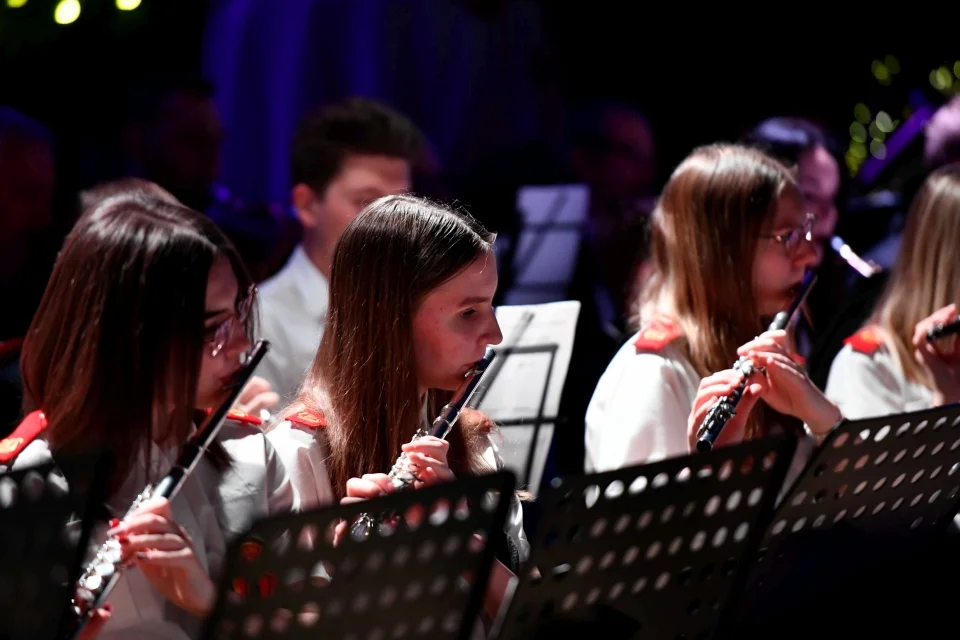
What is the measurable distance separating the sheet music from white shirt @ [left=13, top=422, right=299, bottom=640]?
5.48 ft

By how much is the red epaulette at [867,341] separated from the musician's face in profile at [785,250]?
0.49m

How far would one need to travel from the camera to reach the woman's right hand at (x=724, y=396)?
236 cm

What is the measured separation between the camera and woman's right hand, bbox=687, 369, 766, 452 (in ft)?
7.75

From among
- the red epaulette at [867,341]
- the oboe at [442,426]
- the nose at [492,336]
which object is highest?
the nose at [492,336]

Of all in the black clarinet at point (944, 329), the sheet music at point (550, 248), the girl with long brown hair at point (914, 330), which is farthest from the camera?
the sheet music at point (550, 248)

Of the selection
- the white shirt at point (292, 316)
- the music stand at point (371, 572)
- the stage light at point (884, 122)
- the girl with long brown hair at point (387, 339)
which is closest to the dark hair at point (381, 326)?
the girl with long brown hair at point (387, 339)

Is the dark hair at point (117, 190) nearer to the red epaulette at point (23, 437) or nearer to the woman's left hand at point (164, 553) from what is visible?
the red epaulette at point (23, 437)

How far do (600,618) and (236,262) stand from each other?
965mm

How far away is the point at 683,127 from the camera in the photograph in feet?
18.4

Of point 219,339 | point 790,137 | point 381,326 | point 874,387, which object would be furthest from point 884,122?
point 219,339

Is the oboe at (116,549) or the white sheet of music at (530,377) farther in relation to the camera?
the white sheet of music at (530,377)

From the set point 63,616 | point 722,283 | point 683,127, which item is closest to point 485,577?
point 63,616

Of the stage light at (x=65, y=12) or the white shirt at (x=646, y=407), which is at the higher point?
the stage light at (x=65, y=12)

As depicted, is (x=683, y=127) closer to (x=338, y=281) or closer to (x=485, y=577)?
(x=338, y=281)
